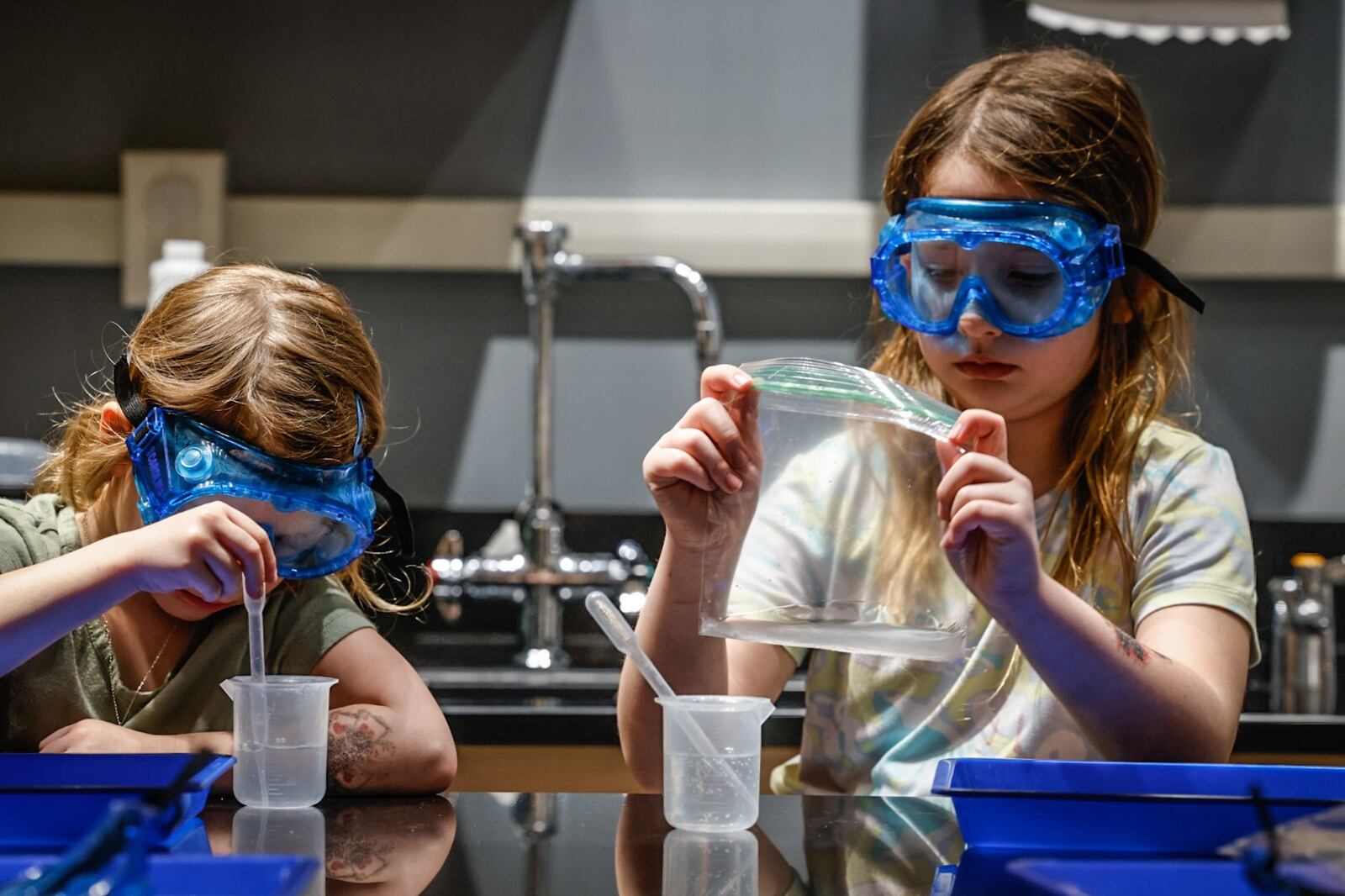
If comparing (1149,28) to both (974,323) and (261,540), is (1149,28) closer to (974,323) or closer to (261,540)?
(974,323)

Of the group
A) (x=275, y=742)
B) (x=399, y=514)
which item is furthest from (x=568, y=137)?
(x=275, y=742)

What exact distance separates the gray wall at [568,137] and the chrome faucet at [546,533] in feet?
0.74

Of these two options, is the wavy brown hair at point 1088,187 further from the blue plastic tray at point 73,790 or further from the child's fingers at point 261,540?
the blue plastic tray at point 73,790

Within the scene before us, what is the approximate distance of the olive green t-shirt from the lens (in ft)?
4.24

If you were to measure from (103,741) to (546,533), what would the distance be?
1056mm

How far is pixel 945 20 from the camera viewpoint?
244 centimetres

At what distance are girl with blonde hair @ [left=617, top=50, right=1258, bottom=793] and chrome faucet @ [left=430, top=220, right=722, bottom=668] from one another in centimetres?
75

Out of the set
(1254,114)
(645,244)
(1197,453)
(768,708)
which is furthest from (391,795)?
(1254,114)

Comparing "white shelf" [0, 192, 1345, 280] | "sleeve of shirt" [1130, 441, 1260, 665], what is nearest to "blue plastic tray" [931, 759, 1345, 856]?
"sleeve of shirt" [1130, 441, 1260, 665]

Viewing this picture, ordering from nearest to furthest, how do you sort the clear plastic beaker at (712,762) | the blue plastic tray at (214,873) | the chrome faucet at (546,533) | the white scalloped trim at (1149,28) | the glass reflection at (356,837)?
the blue plastic tray at (214,873), the glass reflection at (356,837), the clear plastic beaker at (712,762), the chrome faucet at (546,533), the white scalloped trim at (1149,28)

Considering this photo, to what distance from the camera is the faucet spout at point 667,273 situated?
2.21 m

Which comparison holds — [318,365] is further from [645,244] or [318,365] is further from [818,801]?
[645,244]

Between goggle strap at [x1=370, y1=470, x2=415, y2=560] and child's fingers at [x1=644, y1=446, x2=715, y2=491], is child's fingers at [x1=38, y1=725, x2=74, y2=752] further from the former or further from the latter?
child's fingers at [x1=644, y1=446, x2=715, y2=491]

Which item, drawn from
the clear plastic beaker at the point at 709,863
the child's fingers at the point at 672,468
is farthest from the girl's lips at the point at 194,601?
the clear plastic beaker at the point at 709,863
